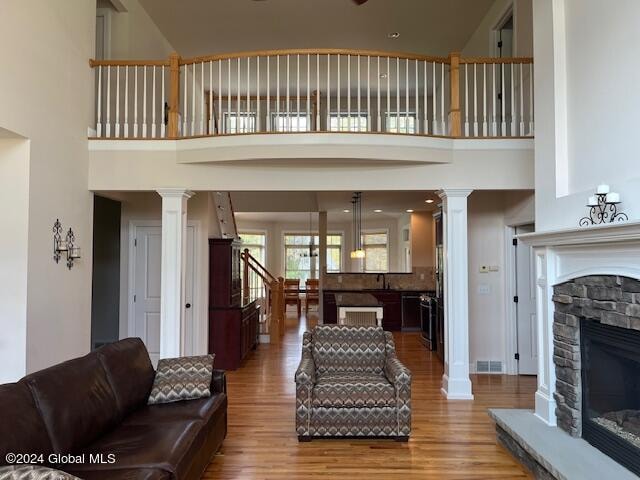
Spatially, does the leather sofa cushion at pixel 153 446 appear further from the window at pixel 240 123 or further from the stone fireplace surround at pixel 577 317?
the window at pixel 240 123

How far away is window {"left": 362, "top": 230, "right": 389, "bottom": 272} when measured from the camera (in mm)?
14516

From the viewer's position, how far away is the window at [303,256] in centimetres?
1536

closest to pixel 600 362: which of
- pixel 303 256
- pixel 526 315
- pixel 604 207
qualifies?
A: pixel 604 207

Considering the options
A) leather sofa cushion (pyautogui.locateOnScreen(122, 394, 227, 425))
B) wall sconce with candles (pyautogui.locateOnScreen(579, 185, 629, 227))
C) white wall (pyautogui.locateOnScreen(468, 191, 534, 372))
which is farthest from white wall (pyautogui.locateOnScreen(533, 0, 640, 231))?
leather sofa cushion (pyautogui.locateOnScreen(122, 394, 227, 425))

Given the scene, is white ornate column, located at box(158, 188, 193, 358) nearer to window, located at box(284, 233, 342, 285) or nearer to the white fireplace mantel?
the white fireplace mantel

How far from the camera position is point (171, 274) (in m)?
5.03

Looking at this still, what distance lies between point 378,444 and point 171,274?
285cm

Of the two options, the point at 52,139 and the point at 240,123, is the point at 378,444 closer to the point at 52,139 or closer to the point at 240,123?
the point at 52,139

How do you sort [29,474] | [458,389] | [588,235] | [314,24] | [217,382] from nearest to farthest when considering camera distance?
1. [29,474]
2. [588,235]
3. [217,382]
4. [458,389]
5. [314,24]

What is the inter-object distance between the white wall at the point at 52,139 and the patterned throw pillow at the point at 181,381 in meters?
1.37

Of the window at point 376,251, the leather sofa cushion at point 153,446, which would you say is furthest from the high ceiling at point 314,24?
the window at point 376,251

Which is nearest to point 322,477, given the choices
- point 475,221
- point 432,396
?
point 432,396

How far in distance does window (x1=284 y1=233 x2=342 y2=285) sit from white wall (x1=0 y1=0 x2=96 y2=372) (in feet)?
34.7

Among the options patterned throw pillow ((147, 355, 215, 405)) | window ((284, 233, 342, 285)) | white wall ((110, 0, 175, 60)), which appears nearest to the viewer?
patterned throw pillow ((147, 355, 215, 405))
